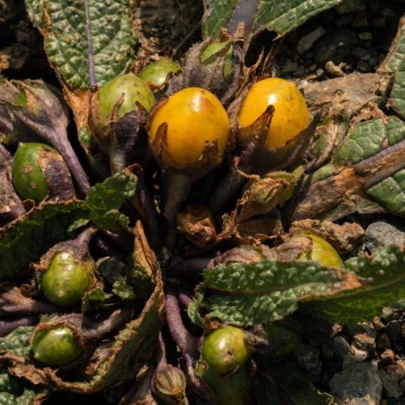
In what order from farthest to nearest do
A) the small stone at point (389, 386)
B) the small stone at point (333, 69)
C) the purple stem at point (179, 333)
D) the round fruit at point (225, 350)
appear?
the small stone at point (333, 69) → the small stone at point (389, 386) → the purple stem at point (179, 333) → the round fruit at point (225, 350)

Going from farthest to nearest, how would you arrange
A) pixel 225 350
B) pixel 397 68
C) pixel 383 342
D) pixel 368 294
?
pixel 397 68, pixel 383 342, pixel 225 350, pixel 368 294

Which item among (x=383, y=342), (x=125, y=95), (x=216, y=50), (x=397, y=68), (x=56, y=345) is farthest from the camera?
(x=397, y=68)

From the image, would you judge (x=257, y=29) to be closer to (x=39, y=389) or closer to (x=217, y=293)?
(x=217, y=293)

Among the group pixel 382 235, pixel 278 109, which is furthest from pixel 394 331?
pixel 278 109

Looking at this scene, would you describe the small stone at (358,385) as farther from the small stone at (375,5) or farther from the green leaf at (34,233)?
the small stone at (375,5)

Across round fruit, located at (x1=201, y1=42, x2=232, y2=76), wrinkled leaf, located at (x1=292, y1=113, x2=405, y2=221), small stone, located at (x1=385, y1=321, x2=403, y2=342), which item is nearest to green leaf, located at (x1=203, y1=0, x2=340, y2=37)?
round fruit, located at (x1=201, y1=42, x2=232, y2=76)

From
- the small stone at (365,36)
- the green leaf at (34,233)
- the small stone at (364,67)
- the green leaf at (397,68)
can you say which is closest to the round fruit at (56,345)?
the green leaf at (34,233)

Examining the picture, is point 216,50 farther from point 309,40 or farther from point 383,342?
point 383,342
